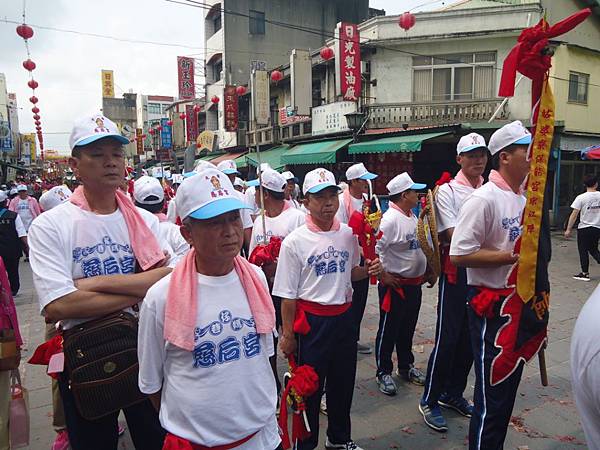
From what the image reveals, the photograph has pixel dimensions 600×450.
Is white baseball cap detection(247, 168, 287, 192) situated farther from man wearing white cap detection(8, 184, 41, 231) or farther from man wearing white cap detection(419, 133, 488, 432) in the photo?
man wearing white cap detection(8, 184, 41, 231)

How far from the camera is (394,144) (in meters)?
14.3

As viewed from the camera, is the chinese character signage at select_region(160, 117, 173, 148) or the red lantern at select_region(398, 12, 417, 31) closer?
the red lantern at select_region(398, 12, 417, 31)

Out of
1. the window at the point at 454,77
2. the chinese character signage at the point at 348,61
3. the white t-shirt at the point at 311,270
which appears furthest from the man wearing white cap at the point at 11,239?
the window at the point at 454,77

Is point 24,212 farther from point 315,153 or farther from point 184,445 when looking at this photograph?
point 184,445

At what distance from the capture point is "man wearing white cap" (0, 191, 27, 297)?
7.38m

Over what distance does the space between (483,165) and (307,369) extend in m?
2.50

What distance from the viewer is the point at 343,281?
10.9 ft

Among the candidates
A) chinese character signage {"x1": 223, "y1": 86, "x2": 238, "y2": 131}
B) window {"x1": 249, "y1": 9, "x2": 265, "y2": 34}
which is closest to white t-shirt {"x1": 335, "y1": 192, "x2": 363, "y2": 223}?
chinese character signage {"x1": 223, "y1": 86, "x2": 238, "y2": 131}

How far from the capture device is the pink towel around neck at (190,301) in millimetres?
1803

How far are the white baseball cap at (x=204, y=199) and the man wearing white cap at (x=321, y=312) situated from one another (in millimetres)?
1397

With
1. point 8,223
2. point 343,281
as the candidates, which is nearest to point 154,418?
point 343,281

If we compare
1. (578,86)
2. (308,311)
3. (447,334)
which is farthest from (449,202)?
(578,86)

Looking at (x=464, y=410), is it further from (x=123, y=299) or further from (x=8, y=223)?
(x=8, y=223)

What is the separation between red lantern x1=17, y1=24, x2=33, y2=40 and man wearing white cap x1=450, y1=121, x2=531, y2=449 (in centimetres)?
1236
